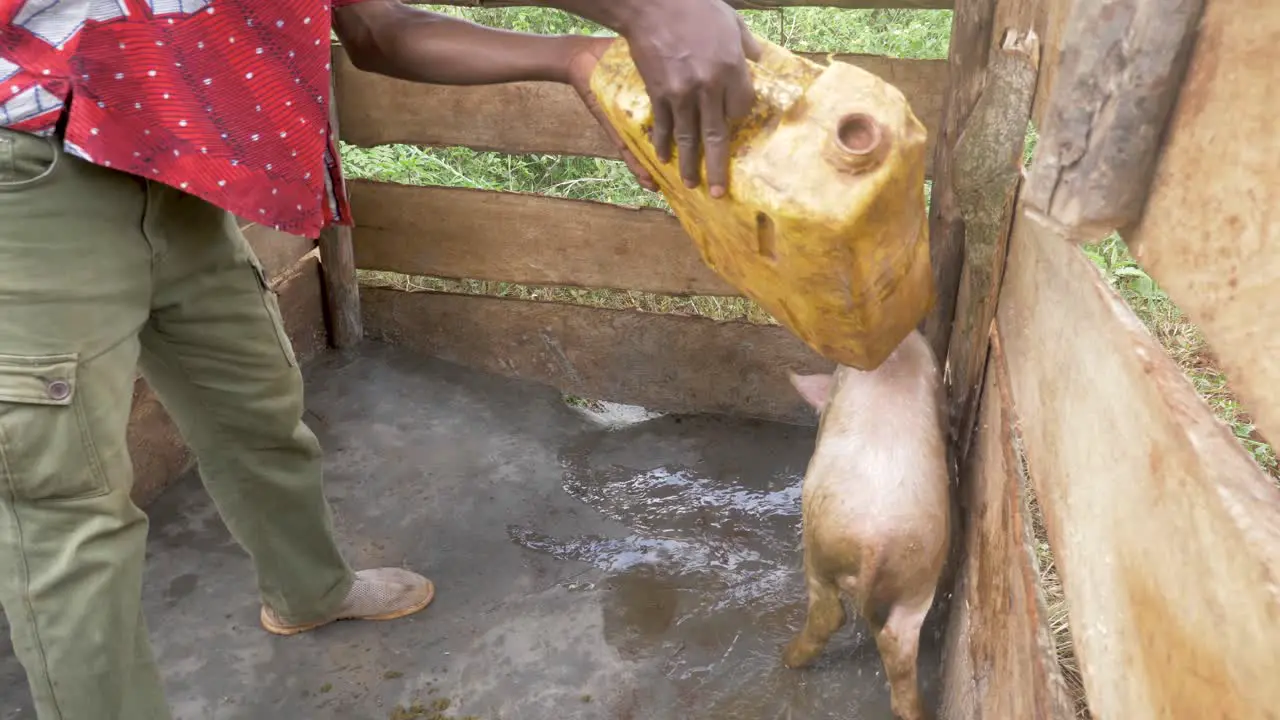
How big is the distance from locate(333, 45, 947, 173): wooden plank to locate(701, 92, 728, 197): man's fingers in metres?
1.83

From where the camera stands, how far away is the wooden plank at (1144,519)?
692 mm

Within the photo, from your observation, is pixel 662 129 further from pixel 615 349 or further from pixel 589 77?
pixel 615 349

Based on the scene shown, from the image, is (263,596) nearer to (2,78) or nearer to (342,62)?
(2,78)

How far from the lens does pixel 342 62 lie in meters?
3.43

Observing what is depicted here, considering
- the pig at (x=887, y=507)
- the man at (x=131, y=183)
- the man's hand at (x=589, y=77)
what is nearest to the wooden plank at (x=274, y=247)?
the man at (x=131, y=183)

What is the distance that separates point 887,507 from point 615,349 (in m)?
1.79

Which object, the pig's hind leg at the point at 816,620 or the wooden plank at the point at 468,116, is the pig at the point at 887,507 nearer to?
the pig's hind leg at the point at 816,620

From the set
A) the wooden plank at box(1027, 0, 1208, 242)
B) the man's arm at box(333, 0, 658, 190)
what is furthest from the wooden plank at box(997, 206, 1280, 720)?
the man's arm at box(333, 0, 658, 190)

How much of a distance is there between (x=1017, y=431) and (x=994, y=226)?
513 millimetres

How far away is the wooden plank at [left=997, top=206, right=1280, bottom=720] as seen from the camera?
692 millimetres

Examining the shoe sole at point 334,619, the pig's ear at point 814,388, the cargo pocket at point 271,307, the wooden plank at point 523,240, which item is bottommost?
the shoe sole at point 334,619

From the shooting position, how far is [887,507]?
194 cm

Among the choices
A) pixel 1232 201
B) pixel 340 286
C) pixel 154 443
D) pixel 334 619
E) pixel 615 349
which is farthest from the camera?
pixel 340 286

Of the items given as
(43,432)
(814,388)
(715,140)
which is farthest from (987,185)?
(43,432)
